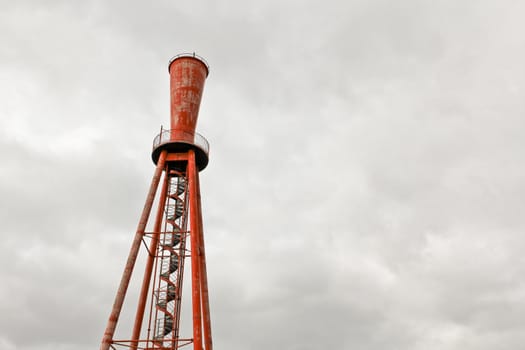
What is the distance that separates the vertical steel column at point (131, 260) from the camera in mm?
31859

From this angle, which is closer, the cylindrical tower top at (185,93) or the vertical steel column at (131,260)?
the vertical steel column at (131,260)


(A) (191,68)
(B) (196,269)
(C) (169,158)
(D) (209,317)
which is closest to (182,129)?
(C) (169,158)

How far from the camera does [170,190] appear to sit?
38.9 metres

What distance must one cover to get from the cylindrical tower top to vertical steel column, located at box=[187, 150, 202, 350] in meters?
1.69

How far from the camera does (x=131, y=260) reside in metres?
33.9

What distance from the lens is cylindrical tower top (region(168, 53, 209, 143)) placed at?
38469mm

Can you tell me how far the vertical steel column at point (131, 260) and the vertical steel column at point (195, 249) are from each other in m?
2.08

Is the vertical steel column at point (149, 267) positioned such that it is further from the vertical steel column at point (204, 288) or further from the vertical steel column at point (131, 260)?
the vertical steel column at point (204, 288)

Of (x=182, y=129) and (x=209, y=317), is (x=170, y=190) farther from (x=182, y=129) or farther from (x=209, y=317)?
(x=209, y=317)

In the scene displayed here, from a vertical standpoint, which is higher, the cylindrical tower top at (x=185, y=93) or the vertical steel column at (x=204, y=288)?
the cylindrical tower top at (x=185, y=93)

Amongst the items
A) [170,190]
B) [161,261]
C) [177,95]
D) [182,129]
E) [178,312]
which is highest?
[177,95]

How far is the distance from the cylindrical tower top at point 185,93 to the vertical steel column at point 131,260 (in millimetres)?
1980

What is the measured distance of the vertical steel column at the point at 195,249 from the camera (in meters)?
32.2

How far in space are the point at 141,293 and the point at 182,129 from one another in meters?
11.0
